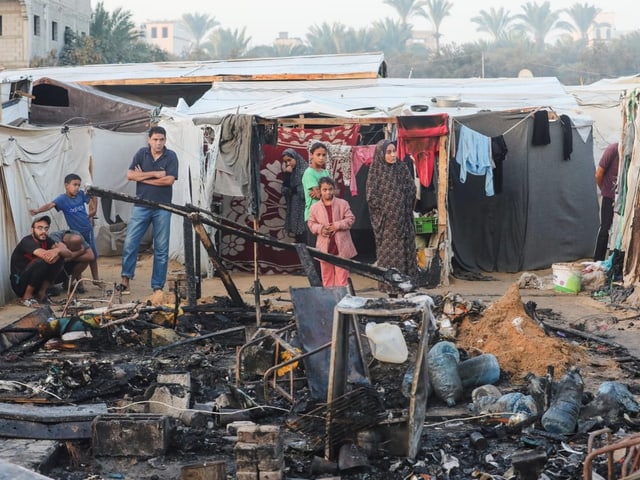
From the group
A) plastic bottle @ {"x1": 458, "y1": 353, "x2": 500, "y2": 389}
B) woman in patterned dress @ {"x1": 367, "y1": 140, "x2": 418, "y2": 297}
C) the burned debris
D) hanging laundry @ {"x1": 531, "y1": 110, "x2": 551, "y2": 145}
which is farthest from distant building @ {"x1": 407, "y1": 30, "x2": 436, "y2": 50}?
plastic bottle @ {"x1": 458, "y1": 353, "x2": 500, "y2": 389}

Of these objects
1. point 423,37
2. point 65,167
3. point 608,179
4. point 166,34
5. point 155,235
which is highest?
point 423,37

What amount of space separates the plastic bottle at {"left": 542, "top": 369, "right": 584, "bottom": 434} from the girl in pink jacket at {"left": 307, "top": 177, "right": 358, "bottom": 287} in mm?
3911

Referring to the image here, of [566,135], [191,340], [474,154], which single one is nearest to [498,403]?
[191,340]

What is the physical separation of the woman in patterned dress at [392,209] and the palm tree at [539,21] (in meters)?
83.6

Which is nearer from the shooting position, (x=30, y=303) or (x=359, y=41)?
(x=30, y=303)

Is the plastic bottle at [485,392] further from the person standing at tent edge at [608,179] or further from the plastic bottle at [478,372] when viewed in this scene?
the person standing at tent edge at [608,179]

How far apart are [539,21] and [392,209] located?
8631 centimetres

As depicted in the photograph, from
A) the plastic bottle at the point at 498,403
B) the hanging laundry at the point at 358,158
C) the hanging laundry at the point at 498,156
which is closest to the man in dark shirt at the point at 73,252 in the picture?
the hanging laundry at the point at 358,158

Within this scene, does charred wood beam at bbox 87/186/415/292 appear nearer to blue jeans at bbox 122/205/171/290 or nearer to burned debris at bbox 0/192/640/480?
burned debris at bbox 0/192/640/480

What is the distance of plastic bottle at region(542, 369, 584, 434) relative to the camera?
6238 mm

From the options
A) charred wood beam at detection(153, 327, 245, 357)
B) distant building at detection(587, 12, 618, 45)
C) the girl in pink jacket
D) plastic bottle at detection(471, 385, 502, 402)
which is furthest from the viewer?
distant building at detection(587, 12, 618, 45)

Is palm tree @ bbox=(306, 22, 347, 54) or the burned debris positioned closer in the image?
the burned debris

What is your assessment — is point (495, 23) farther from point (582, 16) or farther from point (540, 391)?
point (540, 391)

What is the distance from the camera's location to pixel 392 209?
465 inches
